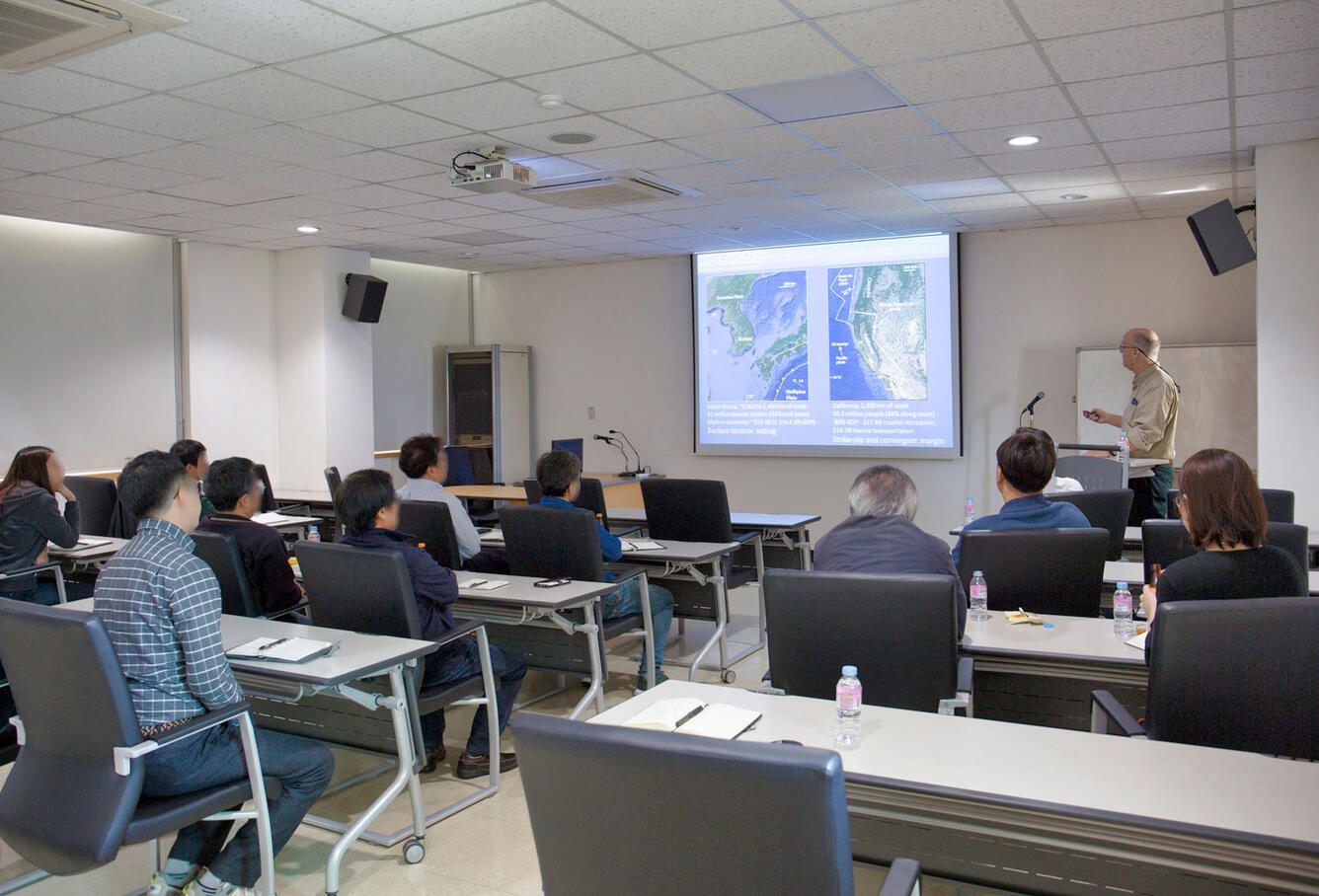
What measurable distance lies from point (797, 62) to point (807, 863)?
345 centimetres

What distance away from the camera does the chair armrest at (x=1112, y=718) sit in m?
2.21

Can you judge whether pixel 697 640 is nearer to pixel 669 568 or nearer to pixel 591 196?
pixel 669 568

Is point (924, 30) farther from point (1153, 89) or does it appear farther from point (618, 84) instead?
point (1153, 89)

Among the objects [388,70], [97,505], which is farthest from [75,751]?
[97,505]

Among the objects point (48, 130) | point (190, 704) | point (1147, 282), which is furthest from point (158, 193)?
point (1147, 282)

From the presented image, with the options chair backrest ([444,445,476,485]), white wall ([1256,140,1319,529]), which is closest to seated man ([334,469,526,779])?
white wall ([1256,140,1319,529])

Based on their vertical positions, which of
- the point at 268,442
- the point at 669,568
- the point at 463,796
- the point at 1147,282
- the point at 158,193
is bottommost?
the point at 463,796

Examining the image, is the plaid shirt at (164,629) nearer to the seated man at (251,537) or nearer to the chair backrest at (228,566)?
the chair backrest at (228,566)

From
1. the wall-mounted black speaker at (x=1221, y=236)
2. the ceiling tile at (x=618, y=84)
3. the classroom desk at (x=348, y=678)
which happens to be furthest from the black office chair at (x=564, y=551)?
the wall-mounted black speaker at (x=1221, y=236)

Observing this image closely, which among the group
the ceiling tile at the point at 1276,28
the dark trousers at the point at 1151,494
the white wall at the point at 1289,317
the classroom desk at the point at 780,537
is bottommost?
the classroom desk at the point at 780,537

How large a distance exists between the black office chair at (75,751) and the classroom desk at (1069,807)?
1.15 metres

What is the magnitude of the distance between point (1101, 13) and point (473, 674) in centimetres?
335

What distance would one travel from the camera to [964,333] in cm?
839

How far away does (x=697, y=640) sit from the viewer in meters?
5.98
